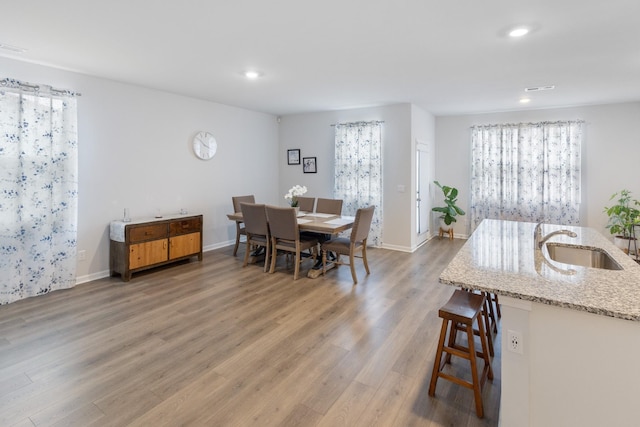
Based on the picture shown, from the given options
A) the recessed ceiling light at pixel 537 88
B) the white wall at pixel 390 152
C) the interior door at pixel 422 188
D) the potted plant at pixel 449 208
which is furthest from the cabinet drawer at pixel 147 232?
the recessed ceiling light at pixel 537 88

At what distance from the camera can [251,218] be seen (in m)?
4.70

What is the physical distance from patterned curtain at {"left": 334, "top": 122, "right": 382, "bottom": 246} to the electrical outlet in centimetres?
451

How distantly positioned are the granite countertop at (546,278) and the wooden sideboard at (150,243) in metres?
3.97

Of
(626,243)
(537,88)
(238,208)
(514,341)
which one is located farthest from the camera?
(238,208)

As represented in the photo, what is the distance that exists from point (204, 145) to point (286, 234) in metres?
2.43

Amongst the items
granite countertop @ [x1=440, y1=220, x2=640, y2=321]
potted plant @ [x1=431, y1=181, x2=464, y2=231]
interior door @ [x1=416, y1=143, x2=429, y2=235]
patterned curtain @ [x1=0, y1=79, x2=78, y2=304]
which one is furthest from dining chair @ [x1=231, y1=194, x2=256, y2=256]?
granite countertop @ [x1=440, y1=220, x2=640, y2=321]

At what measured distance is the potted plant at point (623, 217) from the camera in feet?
16.9

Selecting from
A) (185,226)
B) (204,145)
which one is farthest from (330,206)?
(204,145)

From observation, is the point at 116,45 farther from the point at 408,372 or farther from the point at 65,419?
the point at 408,372

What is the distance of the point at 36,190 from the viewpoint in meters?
3.67

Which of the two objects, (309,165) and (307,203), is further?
(309,165)

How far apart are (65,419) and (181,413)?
652 millimetres

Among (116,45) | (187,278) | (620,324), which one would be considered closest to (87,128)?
(116,45)

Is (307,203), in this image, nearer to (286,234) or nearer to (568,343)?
(286,234)
